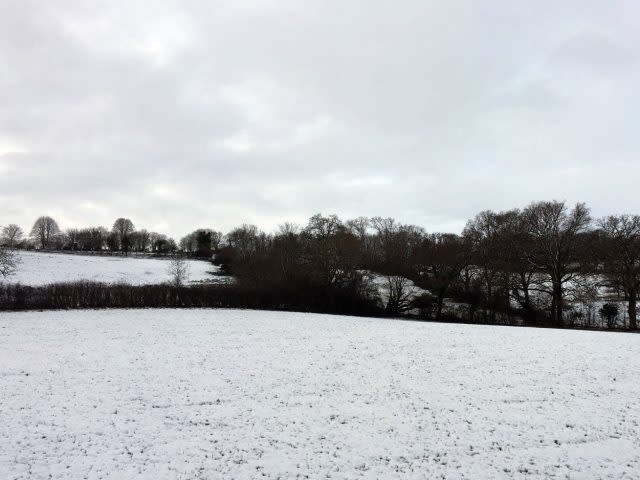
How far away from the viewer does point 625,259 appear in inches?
1586

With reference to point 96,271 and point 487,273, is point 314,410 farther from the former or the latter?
point 96,271

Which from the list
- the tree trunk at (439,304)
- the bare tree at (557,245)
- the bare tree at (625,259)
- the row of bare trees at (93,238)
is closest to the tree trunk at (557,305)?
the bare tree at (557,245)

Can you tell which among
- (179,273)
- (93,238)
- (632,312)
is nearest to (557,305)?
(632,312)

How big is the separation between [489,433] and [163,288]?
36503 millimetres

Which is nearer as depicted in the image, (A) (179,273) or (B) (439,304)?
(B) (439,304)

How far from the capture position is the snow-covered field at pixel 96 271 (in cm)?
5669

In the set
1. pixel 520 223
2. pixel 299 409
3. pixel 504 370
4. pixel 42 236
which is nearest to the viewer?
pixel 299 409

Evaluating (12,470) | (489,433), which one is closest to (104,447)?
(12,470)

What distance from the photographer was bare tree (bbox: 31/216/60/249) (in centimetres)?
14693

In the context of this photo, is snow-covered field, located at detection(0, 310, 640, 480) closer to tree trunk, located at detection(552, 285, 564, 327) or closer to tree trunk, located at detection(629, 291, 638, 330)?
tree trunk, located at detection(629, 291, 638, 330)

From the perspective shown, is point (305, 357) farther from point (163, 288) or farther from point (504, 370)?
point (163, 288)

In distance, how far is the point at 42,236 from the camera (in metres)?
147

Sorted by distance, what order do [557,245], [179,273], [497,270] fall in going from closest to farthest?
1. [557,245]
2. [497,270]
3. [179,273]

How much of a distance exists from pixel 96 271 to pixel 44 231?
107m
